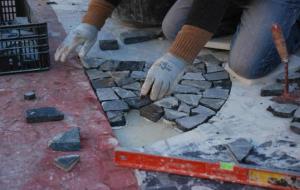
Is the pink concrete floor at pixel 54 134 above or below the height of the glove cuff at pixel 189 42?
below

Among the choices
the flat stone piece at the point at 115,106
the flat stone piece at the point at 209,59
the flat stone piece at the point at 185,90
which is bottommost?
the flat stone piece at the point at 115,106

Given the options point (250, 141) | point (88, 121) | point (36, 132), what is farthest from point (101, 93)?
point (250, 141)

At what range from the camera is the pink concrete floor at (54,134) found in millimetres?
2066

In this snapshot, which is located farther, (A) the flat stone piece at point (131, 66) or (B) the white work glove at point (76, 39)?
(A) the flat stone piece at point (131, 66)

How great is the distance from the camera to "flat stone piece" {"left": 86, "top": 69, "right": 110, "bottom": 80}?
312 cm

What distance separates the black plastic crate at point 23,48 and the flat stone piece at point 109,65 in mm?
361

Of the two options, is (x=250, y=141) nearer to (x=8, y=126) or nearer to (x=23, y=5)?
(x=8, y=126)

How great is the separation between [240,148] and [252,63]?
0.98 m

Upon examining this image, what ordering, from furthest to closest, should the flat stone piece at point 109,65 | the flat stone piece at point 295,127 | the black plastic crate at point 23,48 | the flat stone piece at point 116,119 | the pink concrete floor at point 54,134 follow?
the flat stone piece at point 109,65 → the black plastic crate at point 23,48 → the flat stone piece at point 116,119 → the flat stone piece at point 295,127 → the pink concrete floor at point 54,134

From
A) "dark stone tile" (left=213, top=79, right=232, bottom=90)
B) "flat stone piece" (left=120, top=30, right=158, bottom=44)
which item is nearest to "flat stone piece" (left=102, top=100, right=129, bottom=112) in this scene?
"dark stone tile" (left=213, top=79, right=232, bottom=90)

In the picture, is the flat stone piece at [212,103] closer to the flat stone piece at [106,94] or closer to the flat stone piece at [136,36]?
the flat stone piece at [106,94]

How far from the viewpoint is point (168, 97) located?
2.86 metres

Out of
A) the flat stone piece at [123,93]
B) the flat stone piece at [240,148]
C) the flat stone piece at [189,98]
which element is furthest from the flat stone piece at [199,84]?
the flat stone piece at [240,148]

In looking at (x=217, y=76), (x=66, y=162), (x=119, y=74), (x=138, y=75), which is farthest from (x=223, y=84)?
(x=66, y=162)
